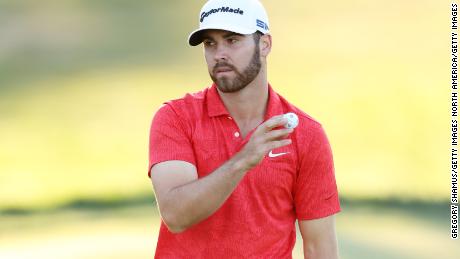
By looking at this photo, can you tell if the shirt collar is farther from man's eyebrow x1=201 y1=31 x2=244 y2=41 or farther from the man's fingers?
the man's fingers

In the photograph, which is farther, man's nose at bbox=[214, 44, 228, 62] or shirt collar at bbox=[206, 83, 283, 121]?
shirt collar at bbox=[206, 83, 283, 121]

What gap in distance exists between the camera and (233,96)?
11.6ft

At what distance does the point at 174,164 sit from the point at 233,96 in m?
0.44

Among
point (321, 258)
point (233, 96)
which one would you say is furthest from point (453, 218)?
point (233, 96)

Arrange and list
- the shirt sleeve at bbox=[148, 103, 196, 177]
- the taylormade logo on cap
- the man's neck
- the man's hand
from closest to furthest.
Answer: the man's hand → the shirt sleeve at bbox=[148, 103, 196, 177] → the taylormade logo on cap → the man's neck

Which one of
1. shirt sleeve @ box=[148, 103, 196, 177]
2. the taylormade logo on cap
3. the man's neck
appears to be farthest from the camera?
the man's neck

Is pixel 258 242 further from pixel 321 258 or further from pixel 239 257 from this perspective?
pixel 321 258

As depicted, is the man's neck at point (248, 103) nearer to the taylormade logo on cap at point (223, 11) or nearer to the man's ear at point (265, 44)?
the man's ear at point (265, 44)

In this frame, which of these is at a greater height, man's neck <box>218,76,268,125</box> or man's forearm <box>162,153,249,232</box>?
man's neck <box>218,76,268,125</box>

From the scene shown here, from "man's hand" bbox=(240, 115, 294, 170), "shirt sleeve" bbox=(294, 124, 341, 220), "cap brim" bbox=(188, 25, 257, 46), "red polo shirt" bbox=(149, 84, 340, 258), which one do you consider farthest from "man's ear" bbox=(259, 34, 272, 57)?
"man's hand" bbox=(240, 115, 294, 170)

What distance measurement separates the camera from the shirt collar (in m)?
3.50

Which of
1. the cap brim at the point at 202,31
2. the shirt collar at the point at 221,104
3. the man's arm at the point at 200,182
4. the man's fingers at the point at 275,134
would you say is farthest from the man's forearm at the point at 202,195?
the cap brim at the point at 202,31

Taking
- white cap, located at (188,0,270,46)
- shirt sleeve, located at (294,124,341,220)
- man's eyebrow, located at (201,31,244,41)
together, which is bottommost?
shirt sleeve, located at (294,124,341,220)

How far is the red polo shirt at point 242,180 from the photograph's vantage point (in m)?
3.38
